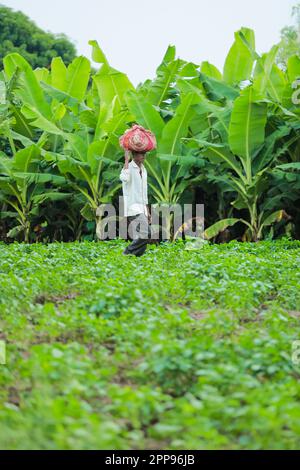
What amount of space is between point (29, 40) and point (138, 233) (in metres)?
34.6

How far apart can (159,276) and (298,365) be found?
3.16 meters

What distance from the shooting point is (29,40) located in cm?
4194

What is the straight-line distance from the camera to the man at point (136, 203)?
977 cm

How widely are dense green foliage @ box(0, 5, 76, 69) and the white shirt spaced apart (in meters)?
32.2

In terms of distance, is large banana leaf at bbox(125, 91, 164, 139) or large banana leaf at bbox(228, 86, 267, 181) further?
large banana leaf at bbox(125, 91, 164, 139)

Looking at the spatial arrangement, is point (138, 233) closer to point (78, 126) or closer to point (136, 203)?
point (136, 203)

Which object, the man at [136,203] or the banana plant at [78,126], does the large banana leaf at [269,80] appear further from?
the man at [136,203]

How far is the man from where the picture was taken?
977 centimetres

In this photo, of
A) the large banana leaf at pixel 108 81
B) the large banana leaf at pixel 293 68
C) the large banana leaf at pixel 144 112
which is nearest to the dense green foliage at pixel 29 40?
the large banana leaf at pixel 108 81

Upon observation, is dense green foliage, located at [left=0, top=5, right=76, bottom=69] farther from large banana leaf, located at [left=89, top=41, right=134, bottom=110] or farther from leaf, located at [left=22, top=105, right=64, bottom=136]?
leaf, located at [left=22, top=105, right=64, bottom=136]

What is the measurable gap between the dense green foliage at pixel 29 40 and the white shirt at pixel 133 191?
1267 inches

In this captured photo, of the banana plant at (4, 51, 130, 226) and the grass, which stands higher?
the banana plant at (4, 51, 130, 226)

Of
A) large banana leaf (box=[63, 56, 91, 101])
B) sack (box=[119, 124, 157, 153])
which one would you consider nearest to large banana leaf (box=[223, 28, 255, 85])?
large banana leaf (box=[63, 56, 91, 101])

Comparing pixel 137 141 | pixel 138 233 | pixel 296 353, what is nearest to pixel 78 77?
pixel 137 141
